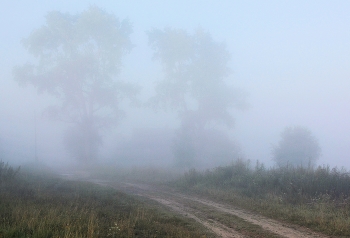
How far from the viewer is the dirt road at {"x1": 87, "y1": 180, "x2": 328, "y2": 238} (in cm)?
1000

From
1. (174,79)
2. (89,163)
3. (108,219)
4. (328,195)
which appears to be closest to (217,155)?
(174,79)

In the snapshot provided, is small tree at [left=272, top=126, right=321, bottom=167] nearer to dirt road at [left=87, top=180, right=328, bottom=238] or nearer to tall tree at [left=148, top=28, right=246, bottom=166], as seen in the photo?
tall tree at [left=148, top=28, right=246, bottom=166]

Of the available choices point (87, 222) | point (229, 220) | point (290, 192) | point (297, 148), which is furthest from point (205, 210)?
point (297, 148)

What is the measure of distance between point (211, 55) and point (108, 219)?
41635 millimetres

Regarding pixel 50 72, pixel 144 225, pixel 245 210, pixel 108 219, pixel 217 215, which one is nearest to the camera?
pixel 144 225

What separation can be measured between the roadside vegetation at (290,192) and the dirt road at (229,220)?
730 mm

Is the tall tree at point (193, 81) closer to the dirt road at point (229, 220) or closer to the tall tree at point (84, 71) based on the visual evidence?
the tall tree at point (84, 71)

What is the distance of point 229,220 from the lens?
39.2 feet

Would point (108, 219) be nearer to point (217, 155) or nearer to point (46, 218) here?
point (46, 218)

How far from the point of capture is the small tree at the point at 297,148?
4147 cm

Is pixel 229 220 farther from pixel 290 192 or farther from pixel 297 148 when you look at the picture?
pixel 297 148

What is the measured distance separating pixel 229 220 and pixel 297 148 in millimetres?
32446

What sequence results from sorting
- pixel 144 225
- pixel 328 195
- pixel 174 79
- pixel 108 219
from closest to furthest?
pixel 144 225
pixel 108 219
pixel 328 195
pixel 174 79

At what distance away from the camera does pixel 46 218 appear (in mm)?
9484
